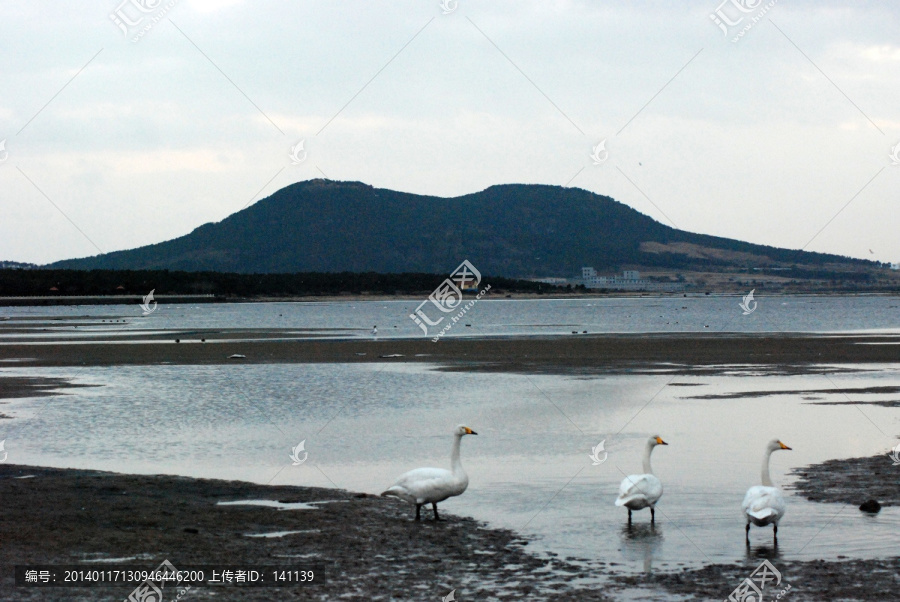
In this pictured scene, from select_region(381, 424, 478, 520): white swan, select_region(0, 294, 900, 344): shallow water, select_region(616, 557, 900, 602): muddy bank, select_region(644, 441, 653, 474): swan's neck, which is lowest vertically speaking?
select_region(616, 557, 900, 602): muddy bank

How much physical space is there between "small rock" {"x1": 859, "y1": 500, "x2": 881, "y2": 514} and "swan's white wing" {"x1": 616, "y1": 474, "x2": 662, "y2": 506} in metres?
2.47

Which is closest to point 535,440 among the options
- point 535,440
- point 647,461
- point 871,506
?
point 535,440

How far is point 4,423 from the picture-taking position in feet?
69.5

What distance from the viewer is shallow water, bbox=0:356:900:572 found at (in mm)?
11734

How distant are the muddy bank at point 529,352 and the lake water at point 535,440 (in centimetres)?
472

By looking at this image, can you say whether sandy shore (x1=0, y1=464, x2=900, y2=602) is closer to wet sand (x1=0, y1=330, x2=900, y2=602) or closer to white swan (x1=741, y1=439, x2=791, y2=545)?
wet sand (x1=0, y1=330, x2=900, y2=602)

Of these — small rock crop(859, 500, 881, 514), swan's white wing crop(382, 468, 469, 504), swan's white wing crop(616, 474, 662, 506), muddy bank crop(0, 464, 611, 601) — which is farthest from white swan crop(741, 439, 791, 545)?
swan's white wing crop(382, 468, 469, 504)

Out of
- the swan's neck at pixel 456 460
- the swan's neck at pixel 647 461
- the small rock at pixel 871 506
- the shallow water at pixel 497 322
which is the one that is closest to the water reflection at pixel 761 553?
the small rock at pixel 871 506

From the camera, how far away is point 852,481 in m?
14.3

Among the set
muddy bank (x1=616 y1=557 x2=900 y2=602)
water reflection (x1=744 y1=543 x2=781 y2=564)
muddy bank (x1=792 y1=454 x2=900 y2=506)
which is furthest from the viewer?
muddy bank (x1=792 y1=454 x2=900 y2=506)

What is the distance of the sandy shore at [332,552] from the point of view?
30.2 feet

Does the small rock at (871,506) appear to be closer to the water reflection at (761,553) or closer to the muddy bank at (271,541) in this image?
the water reflection at (761,553)

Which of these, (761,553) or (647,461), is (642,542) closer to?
(761,553)

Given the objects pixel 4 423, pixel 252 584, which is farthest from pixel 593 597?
pixel 4 423
